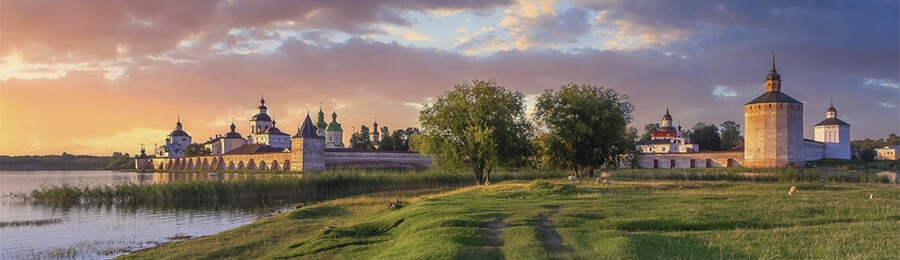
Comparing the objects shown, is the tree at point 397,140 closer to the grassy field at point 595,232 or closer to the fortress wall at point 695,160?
the fortress wall at point 695,160

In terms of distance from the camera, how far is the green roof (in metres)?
62.7

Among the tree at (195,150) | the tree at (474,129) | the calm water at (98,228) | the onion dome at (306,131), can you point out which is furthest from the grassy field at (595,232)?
the tree at (195,150)

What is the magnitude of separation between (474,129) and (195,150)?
357ft

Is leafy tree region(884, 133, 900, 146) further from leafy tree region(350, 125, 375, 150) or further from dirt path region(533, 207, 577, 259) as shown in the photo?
dirt path region(533, 207, 577, 259)

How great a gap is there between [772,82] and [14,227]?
6383cm

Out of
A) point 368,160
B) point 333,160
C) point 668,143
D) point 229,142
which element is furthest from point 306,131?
point 668,143

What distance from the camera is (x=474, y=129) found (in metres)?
36.9

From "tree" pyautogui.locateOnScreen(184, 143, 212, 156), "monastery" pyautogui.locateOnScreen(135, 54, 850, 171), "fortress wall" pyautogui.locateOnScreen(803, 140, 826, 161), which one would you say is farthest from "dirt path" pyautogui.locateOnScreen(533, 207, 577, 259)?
"tree" pyautogui.locateOnScreen(184, 143, 212, 156)

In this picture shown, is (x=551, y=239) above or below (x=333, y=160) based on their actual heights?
below

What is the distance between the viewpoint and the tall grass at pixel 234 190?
34.0m

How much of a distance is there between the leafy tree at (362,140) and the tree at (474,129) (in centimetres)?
8085

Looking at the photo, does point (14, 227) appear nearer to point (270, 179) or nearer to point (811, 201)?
point (270, 179)

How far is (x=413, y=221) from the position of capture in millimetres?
16766

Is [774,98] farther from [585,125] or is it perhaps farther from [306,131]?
[306,131]
